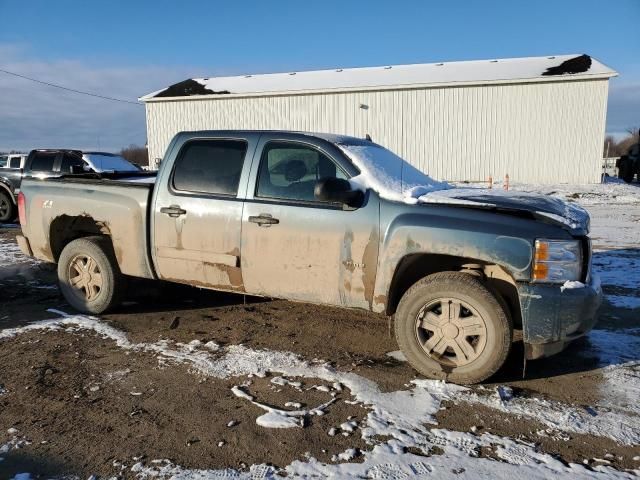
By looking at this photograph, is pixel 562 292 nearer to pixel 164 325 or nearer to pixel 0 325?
pixel 164 325

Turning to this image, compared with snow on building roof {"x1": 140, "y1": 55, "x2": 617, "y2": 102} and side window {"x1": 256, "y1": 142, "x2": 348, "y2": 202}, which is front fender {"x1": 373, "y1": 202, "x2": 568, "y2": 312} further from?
snow on building roof {"x1": 140, "y1": 55, "x2": 617, "y2": 102}

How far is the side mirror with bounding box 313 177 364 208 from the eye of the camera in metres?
3.91

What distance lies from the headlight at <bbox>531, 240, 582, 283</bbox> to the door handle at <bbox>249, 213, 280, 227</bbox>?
80.7 inches

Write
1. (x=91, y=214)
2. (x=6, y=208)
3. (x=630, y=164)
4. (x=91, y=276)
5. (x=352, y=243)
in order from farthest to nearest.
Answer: (x=630, y=164), (x=6, y=208), (x=91, y=276), (x=91, y=214), (x=352, y=243)

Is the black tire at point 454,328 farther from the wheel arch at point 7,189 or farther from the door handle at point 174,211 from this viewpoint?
the wheel arch at point 7,189

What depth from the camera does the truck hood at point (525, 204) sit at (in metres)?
3.63

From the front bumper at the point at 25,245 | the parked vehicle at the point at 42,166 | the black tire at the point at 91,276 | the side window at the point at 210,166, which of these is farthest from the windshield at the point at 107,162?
the side window at the point at 210,166

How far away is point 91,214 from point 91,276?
2.23 feet

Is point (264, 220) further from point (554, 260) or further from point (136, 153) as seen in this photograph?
point (136, 153)

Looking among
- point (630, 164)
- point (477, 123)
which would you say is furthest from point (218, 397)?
point (630, 164)

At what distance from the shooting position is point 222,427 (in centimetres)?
317

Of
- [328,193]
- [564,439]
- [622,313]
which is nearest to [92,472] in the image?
[328,193]

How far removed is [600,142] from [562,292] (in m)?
22.5

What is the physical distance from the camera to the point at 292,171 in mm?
4488
